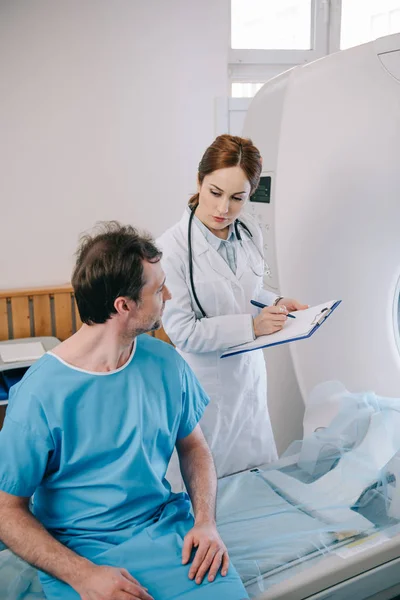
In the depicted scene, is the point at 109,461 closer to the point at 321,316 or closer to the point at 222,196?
the point at 321,316

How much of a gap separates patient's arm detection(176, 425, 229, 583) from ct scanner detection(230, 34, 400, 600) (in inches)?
18.9

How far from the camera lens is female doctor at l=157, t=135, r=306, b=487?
59.6 inches

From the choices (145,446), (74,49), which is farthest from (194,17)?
(145,446)

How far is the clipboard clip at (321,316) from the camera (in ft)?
4.58

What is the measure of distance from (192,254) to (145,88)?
138 cm

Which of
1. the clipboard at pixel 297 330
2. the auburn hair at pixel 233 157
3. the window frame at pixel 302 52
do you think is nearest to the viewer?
the clipboard at pixel 297 330

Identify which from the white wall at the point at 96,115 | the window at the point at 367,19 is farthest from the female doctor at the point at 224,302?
the window at the point at 367,19

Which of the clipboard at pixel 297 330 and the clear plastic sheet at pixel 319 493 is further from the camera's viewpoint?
the clipboard at pixel 297 330

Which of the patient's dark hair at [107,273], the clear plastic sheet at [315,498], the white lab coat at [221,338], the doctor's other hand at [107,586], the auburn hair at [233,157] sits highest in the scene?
the auburn hair at [233,157]

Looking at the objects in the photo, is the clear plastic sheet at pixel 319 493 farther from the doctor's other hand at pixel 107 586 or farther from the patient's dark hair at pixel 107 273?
the patient's dark hair at pixel 107 273

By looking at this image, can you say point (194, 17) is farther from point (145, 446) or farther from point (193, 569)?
point (193, 569)

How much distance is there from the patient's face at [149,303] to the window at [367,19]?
233cm

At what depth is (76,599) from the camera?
3.20 ft

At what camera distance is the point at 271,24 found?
9.84 ft
